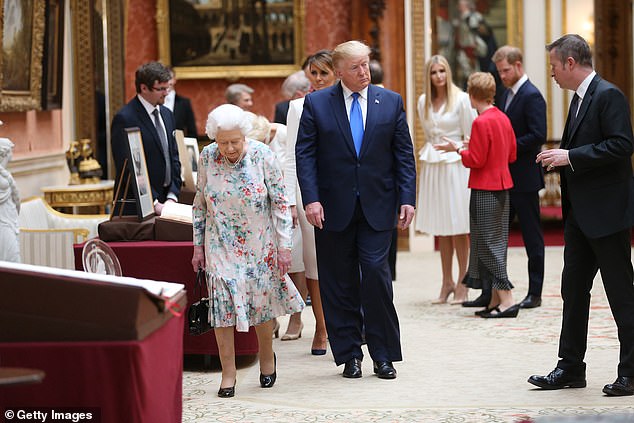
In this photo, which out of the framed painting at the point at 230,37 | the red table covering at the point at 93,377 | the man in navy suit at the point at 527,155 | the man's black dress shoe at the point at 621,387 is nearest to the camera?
the red table covering at the point at 93,377

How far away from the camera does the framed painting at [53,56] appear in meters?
9.86

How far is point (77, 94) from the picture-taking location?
38.6 ft

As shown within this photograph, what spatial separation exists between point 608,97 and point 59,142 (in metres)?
6.43

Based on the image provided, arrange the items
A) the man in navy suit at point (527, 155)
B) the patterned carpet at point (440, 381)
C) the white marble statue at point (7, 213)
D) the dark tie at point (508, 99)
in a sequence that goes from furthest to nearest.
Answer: the dark tie at point (508, 99) → the man in navy suit at point (527, 155) → the white marble statue at point (7, 213) → the patterned carpet at point (440, 381)

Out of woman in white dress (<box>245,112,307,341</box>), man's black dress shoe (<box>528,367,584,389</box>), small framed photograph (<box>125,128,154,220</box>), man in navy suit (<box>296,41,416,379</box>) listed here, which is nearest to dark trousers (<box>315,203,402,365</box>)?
man in navy suit (<box>296,41,416,379</box>)

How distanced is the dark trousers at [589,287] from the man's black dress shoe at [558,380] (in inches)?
1.5

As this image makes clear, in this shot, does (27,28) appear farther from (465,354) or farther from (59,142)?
(465,354)

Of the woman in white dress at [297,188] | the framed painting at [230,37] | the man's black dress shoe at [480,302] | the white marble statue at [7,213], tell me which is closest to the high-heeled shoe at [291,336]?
the woman in white dress at [297,188]

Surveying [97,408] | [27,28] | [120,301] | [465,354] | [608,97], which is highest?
[27,28]

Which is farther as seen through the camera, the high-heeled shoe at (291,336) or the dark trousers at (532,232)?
the dark trousers at (532,232)

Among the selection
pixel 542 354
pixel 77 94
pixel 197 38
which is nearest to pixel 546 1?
pixel 197 38

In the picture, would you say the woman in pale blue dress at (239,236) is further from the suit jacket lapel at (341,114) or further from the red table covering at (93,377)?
the red table covering at (93,377)

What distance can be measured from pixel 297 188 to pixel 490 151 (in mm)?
1678

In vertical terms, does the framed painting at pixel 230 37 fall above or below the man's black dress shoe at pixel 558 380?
above
